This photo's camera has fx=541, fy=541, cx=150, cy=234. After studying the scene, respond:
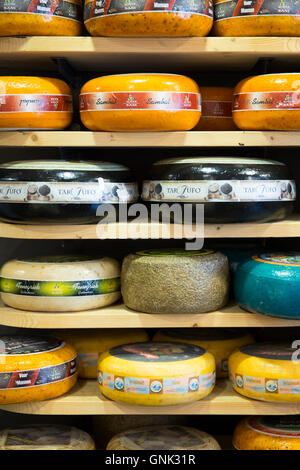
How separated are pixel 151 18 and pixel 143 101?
0.85 ft

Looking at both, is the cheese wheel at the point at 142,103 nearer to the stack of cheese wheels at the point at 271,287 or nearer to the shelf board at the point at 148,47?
the shelf board at the point at 148,47

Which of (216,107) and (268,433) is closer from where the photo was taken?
(268,433)

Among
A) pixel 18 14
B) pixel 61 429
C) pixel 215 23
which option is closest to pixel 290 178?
pixel 215 23

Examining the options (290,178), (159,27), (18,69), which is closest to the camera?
(159,27)

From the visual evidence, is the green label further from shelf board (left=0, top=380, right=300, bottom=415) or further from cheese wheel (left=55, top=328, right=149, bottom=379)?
shelf board (left=0, top=380, right=300, bottom=415)

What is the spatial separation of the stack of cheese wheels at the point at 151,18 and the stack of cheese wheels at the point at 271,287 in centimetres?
79

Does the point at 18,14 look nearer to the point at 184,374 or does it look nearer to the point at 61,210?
the point at 61,210

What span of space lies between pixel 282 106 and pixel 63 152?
905 mm

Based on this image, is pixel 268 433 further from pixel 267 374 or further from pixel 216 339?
pixel 216 339

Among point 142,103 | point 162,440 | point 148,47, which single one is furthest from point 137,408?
point 148,47

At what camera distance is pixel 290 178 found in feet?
6.01

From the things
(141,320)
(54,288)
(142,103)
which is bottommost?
(141,320)

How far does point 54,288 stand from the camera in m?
1.83
